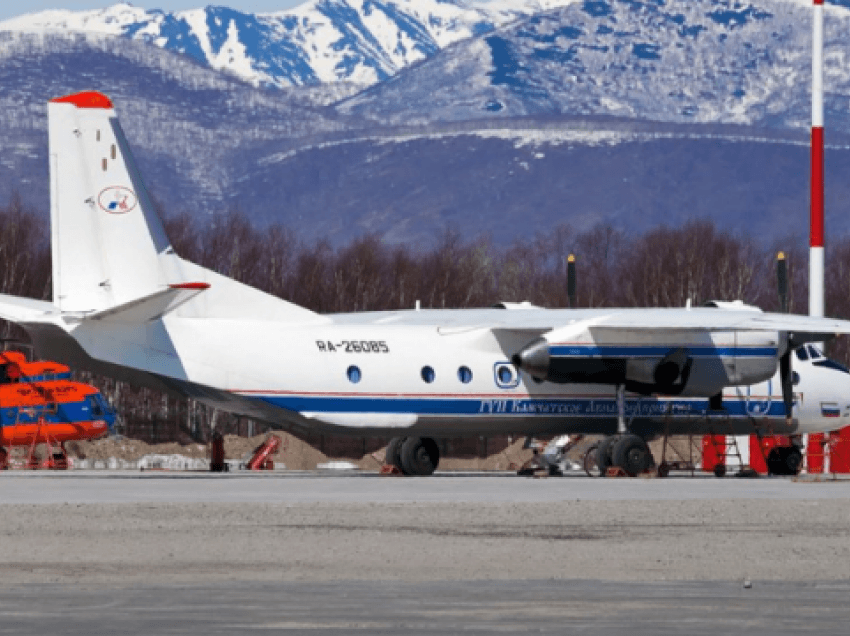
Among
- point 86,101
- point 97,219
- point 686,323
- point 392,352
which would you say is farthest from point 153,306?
point 686,323

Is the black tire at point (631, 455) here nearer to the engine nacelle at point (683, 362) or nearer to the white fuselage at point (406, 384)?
the engine nacelle at point (683, 362)

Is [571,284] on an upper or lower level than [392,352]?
upper

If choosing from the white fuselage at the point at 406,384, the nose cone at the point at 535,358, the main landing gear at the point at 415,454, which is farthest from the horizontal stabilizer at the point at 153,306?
the main landing gear at the point at 415,454

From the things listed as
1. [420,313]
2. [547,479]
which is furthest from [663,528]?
[420,313]

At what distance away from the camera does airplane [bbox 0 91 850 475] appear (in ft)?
155

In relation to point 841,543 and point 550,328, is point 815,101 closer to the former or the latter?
point 550,328

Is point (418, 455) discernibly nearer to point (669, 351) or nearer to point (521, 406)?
point (521, 406)

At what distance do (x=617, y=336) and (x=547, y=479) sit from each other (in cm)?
345

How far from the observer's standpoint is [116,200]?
47.8 m

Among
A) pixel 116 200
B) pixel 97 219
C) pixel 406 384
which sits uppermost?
pixel 116 200

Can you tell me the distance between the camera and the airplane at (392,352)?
155 feet

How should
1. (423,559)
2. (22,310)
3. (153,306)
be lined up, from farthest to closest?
(22,310), (153,306), (423,559)

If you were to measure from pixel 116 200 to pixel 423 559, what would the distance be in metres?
21.5

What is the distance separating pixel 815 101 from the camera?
64250 mm
